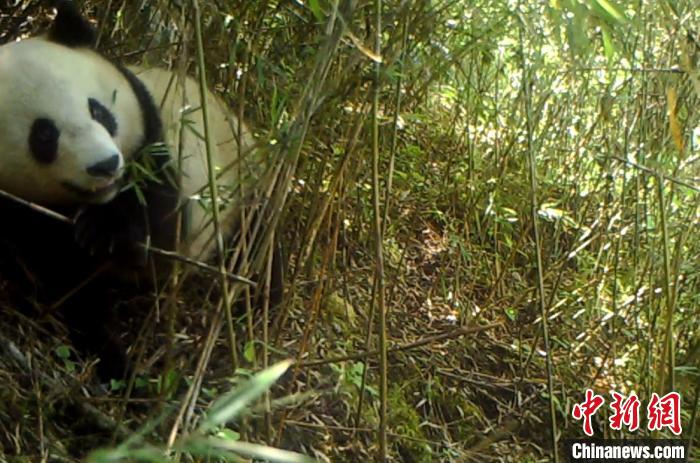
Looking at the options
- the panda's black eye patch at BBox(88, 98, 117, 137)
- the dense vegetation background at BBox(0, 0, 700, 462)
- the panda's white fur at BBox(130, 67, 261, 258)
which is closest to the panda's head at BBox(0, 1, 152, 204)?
the panda's black eye patch at BBox(88, 98, 117, 137)

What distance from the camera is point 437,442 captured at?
7.33 feet

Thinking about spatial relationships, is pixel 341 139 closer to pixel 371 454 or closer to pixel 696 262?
pixel 371 454

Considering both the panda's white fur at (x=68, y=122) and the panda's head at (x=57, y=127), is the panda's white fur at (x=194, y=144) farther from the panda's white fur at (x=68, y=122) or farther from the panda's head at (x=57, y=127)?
the panda's head at (x=57, y=127)

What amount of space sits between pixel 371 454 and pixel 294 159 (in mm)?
984

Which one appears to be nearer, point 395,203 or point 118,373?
point 118,373

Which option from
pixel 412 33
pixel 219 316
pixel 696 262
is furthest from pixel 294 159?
pixel 696 262

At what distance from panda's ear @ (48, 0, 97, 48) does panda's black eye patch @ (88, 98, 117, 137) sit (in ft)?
0.78

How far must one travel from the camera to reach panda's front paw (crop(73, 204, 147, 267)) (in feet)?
6.51

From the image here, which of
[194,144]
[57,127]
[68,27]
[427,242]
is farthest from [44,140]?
[427,242]

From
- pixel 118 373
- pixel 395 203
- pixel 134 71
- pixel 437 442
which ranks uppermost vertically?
pixel 134 71

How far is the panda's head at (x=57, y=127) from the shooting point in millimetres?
1853

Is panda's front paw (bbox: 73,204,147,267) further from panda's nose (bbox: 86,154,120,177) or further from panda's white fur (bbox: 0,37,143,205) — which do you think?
panda's nose (bbox: 86,154,120,177)

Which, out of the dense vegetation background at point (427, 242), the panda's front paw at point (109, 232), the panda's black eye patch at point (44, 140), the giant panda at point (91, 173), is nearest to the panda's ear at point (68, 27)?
the giant panda at point (91, 173)

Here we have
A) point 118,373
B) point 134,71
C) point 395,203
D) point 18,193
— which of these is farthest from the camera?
point 395,203
